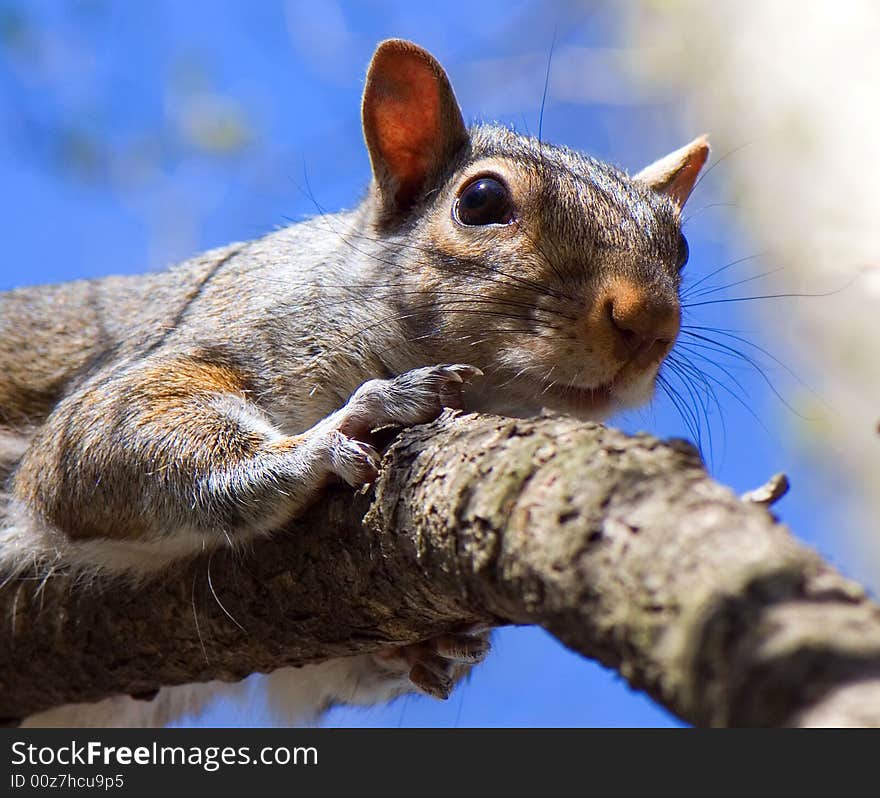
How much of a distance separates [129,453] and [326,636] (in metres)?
0.83

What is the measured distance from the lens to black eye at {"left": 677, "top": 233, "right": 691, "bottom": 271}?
12.1 feet

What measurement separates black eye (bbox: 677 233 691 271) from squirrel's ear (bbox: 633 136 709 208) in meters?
0.55

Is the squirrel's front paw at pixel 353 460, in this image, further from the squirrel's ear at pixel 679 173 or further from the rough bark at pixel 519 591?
the squirrel's ear at pixel 679 173

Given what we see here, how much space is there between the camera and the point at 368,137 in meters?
3.67

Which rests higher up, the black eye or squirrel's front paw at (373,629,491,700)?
the black eye

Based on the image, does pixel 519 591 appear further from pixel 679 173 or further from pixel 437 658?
pixel 679 173

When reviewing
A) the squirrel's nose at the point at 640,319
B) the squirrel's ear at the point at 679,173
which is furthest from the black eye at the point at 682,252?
the squirrel's nose at the point at 640,319

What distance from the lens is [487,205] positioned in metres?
3.38

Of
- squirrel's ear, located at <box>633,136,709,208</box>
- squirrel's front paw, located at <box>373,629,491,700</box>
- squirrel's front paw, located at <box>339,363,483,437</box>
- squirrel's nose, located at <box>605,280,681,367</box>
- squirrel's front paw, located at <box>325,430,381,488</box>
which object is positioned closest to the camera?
squirrel's front paw, located at <box>325,430,381,488</box>

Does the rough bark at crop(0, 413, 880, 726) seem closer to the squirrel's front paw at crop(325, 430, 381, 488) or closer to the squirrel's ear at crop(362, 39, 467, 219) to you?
the squirrel's front paw at crop(325, 430, 381, 488)

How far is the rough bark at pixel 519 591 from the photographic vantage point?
1286 mm

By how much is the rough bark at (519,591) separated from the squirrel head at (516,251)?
0.58 m

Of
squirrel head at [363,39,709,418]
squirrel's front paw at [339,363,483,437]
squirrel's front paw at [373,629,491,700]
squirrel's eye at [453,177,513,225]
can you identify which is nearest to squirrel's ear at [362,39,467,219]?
squirrel head at [363,39,709,418]
